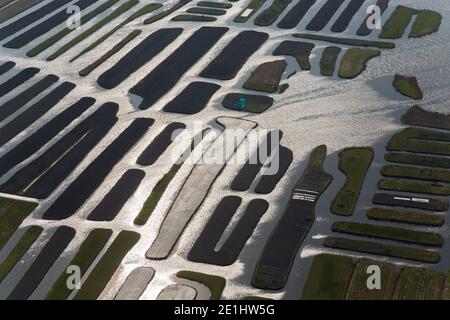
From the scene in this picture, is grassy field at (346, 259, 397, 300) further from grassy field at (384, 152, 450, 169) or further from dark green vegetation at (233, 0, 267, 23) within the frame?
dark green vegetation at (233, 0, 267, 23)

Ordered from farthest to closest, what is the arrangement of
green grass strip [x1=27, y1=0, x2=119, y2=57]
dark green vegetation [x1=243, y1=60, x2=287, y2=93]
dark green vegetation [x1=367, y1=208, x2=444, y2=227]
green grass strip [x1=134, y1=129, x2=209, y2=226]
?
green grass strip [x1=27, y1=0, x2=119, y2=57] → dark green vegetation [x1=243, y1=60, x2=287, y2=93] → green grass strip [x1=134, y1=129, x2=209, y2=226] → dark green vegetation [x1=367, y1=208, x2=444, y2=227]

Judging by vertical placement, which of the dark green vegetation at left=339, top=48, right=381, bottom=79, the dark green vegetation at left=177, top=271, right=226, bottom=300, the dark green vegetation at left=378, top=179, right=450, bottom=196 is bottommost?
the dark green vegetation at left=177, top=271, right=226, bottom=300

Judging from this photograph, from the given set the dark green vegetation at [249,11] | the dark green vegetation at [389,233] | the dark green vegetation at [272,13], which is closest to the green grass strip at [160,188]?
the dark green vegetation at [389,233]

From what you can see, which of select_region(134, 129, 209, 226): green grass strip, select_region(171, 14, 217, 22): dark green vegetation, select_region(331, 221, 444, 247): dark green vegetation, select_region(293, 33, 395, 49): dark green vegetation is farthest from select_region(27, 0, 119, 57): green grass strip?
select_region(331, 221, 444, 247): dark green vegetation

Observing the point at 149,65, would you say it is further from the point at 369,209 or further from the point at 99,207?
the point at 369,209

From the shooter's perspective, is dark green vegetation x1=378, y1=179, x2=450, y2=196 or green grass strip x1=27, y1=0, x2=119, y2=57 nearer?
dark green vegetation x1=378, y1=179, x2=450, y2=196

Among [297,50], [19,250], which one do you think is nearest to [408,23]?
[297,50]

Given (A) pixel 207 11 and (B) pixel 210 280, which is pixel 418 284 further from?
(A) pixel 207 11
